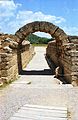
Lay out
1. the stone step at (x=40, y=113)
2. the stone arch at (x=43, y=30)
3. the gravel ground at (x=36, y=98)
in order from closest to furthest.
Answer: the stone step at (x=40, y=113) → the gravel ground at (x=36, y=98) → the stone arch at (x=43, y=30)

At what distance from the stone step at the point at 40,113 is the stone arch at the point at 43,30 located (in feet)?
31.7

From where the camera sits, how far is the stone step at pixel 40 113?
20.4ft

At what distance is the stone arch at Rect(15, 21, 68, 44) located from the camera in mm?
16406

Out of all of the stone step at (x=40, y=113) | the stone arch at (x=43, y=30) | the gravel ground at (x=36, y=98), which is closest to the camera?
the stone step at (x=40, y=113)

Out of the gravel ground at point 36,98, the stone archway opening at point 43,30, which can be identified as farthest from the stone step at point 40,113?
the stone archway opening at point 43,30

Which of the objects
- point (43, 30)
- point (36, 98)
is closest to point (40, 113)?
point (36, 98)

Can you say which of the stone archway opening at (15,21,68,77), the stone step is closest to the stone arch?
the stone archway opening at (15,21,68,77)

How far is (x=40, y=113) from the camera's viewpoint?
6539 millimetres

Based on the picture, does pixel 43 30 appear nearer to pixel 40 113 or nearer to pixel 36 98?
pixel 36 98

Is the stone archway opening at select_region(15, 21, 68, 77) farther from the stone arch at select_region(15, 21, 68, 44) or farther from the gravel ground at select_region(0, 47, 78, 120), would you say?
the gravel ground at select_region(0, 47, 78, 120)

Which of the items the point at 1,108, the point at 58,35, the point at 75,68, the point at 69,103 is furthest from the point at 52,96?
the point at 58,35

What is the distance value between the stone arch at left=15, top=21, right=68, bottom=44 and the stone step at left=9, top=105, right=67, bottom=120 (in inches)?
380

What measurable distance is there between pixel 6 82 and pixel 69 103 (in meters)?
4.38

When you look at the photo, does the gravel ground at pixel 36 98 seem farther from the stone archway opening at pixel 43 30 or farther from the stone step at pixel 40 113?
the stone archway opening at pixel 43 30
